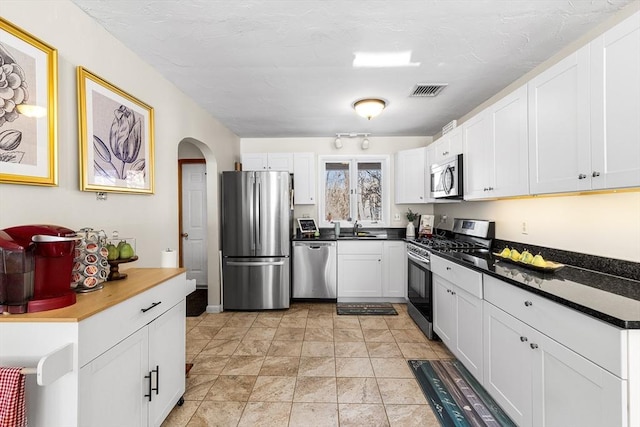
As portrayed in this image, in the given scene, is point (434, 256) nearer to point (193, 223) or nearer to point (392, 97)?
point (392, 97)

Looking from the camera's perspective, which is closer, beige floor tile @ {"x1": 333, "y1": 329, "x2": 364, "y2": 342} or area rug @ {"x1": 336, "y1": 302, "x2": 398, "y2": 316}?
beige floor tile @ {"x1": 333, "y1": 329, "x2": 364, "y2": 342}

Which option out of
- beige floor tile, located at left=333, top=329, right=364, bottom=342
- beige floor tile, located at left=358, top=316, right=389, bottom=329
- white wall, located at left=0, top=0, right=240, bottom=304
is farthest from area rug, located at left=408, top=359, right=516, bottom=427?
white wall, located at left=0, top=0, right=240, bottom=304

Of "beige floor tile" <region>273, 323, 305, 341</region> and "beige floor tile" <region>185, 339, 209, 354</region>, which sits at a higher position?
"beige floor tile" <region>185, 339, 209, 354</region>

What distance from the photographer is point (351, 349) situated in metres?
2.82

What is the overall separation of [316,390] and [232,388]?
0.64 m

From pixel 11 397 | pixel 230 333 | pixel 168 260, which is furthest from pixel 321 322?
pixel 11 397

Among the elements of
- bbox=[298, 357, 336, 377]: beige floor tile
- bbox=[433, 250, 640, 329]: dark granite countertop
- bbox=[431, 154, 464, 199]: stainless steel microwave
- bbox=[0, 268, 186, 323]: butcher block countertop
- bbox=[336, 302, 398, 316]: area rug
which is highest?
bbox=[431, 154, 464, 199]: stainless steel microwave

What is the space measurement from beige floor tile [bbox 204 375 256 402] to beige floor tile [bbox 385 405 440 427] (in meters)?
1.01

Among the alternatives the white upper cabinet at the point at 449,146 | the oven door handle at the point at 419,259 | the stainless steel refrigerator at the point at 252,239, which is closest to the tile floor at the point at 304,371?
the stainless steel refrigerator at the point at 252,239

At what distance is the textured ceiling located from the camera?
167cm

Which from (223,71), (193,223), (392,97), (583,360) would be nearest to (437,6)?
(392,97)

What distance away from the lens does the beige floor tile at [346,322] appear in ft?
11.1

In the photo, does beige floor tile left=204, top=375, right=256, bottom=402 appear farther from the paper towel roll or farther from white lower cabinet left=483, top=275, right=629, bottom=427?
white lower cabinet left=483, top=275, right=629, bottom=427

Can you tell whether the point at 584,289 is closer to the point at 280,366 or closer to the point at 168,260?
the point at 280,366
